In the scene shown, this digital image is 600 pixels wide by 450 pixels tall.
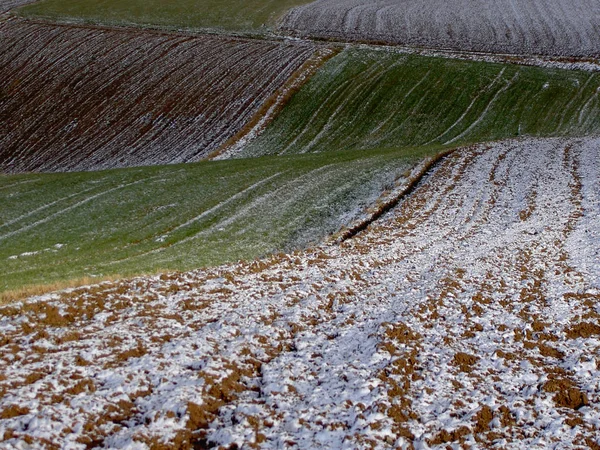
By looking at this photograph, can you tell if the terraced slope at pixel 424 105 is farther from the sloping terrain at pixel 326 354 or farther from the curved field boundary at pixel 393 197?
the sloping terrain at pixel 326 354

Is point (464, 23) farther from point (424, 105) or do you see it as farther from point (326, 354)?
point (326, 354)

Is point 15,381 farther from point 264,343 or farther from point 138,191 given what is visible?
point 138,191

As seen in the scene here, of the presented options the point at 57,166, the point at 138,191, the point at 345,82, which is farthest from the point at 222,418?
the point at 345,82

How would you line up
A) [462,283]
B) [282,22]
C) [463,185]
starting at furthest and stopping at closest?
[282,22] → [463,185] → [462,283]

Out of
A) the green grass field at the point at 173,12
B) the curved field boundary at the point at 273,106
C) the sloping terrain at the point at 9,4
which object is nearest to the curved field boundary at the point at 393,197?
the curved field boundary at the point at 273,106

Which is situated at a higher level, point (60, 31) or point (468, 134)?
point (60, 31)

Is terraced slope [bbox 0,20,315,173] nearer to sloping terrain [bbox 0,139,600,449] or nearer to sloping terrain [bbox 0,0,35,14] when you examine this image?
sloping terrain [bbox 0,0,35,14]

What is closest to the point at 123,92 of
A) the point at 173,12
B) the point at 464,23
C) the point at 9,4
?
the point at 173,12

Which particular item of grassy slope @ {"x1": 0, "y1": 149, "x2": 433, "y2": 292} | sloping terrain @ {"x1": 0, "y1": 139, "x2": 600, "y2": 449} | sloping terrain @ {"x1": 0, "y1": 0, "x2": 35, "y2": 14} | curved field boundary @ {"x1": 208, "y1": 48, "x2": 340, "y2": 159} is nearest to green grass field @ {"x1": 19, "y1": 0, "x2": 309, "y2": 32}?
sloping terrain @ {"x1": 0, "y1": 0, "x2": 35, "y2": 14}
